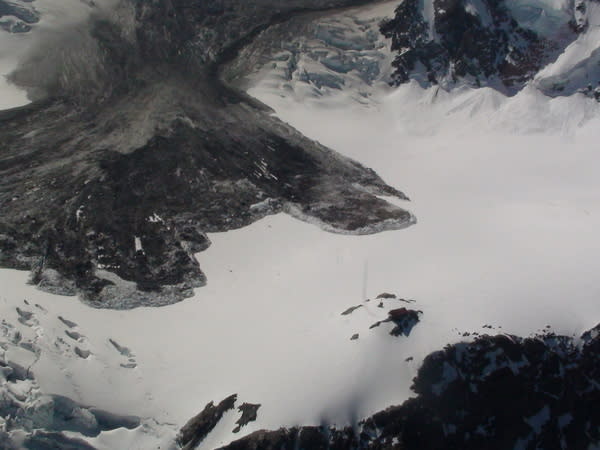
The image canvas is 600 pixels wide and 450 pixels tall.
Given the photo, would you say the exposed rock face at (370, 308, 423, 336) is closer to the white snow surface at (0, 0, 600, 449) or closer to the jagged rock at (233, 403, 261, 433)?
the white snow surface at (0, 0, 600, 449)

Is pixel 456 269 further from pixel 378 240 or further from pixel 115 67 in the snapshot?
pixel 115 67

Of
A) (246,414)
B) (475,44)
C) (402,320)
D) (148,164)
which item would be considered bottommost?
(246,414)

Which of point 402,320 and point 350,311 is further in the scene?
point 350,311

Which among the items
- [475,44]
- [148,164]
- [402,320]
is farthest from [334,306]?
[475,44]

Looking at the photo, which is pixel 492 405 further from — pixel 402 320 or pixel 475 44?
pixel 475 44

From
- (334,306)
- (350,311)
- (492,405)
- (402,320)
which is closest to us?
(492,405)
